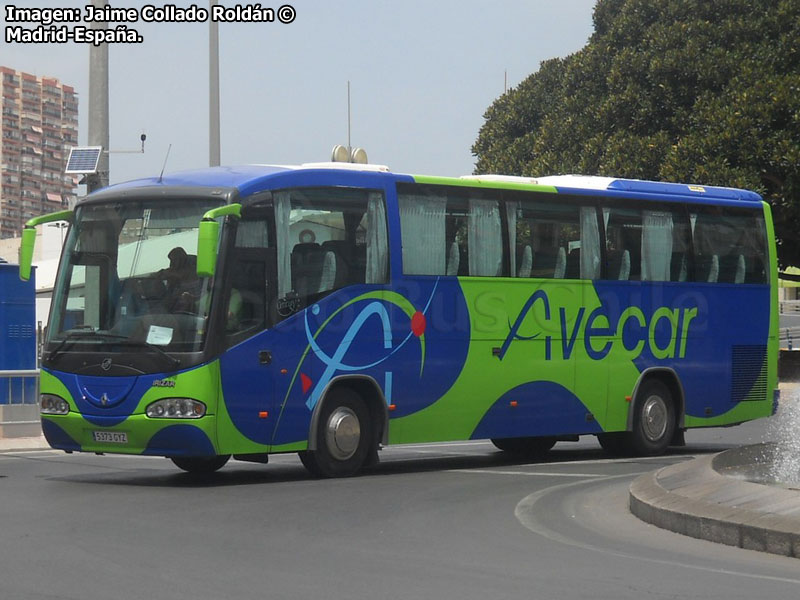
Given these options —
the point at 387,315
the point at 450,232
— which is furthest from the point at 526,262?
the point at 387,315

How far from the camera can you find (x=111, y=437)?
14.8 m

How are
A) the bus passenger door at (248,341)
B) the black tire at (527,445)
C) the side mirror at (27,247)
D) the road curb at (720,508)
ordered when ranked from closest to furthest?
the road curb at (720,508)
the bus passenger door at (248,341)
the side mirror at (27,247)
the black tire at (527,445)

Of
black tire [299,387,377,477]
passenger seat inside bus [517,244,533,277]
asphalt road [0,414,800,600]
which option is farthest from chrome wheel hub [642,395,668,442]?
black tire [299,387,377,477]

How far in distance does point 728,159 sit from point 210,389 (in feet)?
77.9

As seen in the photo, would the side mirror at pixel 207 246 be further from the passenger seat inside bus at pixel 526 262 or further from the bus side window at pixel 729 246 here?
the bus side window at pixel 729 246

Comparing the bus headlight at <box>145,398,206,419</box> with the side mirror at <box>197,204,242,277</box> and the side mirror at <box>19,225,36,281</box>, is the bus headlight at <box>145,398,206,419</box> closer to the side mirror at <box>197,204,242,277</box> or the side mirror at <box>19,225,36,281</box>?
the side mirror at <box>197,204,242,277</box>

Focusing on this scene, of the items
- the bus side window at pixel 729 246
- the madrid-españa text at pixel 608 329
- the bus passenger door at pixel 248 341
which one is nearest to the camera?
the bus passenger door at pixel 248 341

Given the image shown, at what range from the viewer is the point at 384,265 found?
16.5 m

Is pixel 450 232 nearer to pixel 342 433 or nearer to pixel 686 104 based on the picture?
pixel 342 433

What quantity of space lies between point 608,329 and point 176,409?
257 inches

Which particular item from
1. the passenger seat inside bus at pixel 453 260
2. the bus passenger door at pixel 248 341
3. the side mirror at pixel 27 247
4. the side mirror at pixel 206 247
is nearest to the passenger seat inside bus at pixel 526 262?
the passenger seat inside bus at pixel 453 260

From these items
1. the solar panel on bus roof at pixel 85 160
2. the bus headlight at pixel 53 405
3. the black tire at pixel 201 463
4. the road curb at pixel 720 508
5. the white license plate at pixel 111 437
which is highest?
the solar panel on bus roof at pixel 85 160

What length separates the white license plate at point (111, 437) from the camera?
1476cm

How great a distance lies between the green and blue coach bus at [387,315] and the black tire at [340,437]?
0.02 metres
